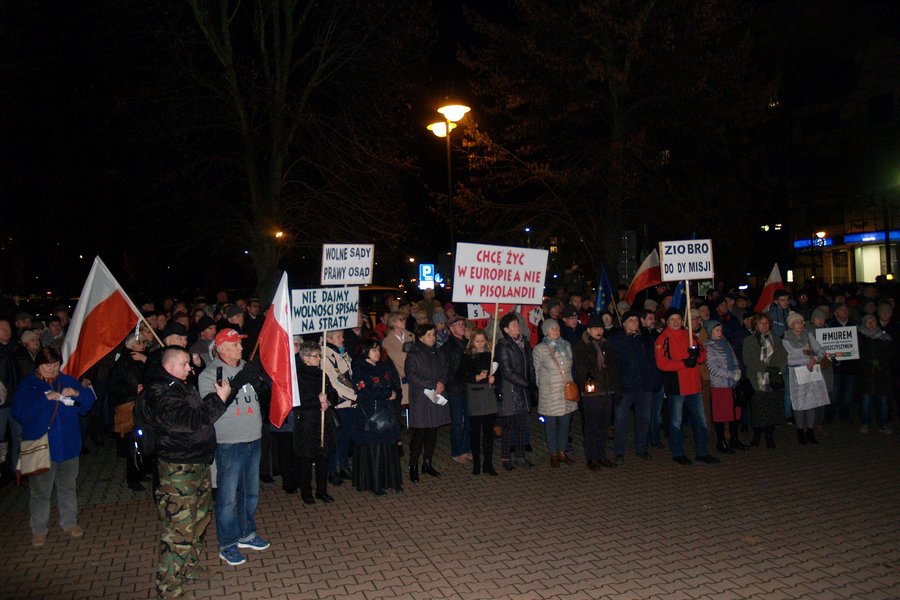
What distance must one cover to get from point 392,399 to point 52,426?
3.59 meters

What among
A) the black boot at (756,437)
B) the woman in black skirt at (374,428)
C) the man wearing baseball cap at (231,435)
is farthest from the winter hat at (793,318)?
the man wearing baseball cap at (231,435)

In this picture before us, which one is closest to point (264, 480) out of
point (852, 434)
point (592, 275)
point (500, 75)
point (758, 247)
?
point (852, 434)

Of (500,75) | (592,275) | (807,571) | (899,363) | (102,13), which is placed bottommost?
(807,571)

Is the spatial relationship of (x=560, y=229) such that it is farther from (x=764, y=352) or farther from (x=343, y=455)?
(x=343, y=455)

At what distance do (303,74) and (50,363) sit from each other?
17.5 meters

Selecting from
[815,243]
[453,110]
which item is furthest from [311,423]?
[815,243]

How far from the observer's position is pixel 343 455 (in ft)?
32.3

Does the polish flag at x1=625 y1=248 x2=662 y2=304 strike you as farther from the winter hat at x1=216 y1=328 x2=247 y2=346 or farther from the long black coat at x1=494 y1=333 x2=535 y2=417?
the winter hat at x1=216 y1=328 x2=247 y2=346

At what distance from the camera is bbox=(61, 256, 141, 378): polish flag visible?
25.1 ft

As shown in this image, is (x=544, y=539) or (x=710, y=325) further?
(x=710, y=325)

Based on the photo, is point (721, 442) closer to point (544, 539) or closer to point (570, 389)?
point (570, 389)

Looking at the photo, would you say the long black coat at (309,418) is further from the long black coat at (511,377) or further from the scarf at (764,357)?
the scarf at (764,357)

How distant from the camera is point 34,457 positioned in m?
6.93

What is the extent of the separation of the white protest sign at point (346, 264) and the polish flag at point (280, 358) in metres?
2.20
